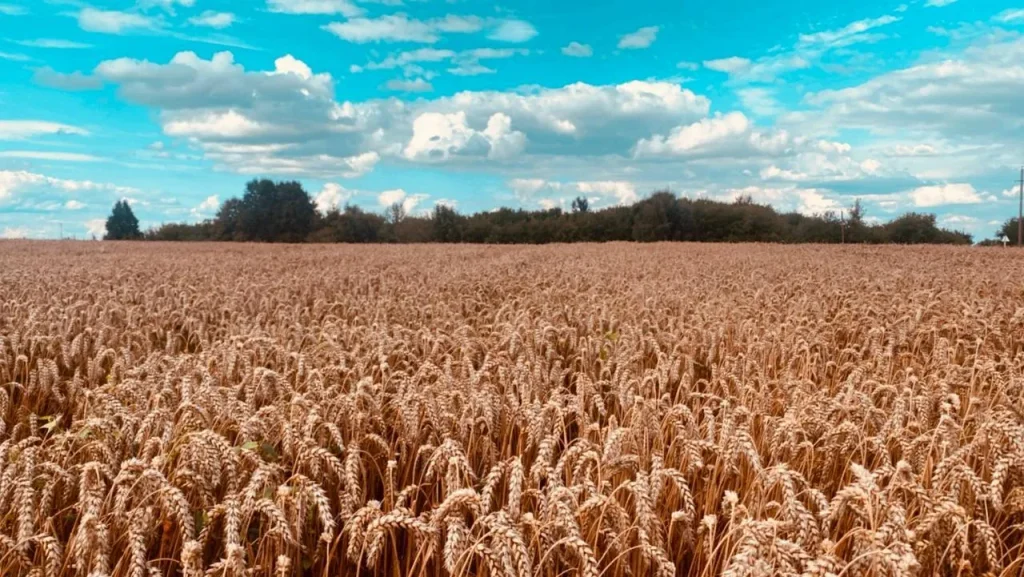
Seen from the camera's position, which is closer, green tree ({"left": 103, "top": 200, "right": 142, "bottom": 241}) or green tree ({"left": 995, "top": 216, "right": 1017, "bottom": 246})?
green tree ({"left": 995, "top": 216, "right": 1017, "bottom": 246})

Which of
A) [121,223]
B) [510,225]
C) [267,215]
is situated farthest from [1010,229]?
[121,223]

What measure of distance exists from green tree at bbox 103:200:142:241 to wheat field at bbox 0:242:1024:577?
9458 centimetres

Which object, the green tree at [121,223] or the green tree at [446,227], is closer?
the green tree at [446,227]

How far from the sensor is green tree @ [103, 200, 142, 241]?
9012 cm

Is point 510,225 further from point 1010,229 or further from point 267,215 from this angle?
point 1010,229

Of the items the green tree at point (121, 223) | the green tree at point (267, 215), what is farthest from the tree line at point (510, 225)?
the green tree at point (121, 223)

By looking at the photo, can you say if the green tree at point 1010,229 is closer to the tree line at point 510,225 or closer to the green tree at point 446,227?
the tree line at point 510,225

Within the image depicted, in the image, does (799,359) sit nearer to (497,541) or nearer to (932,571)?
(932,571)

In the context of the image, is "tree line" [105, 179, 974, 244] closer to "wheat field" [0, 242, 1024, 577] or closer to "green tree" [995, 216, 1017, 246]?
"green tree" [995, 216, 1017, 246]

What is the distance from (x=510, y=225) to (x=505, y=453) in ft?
247

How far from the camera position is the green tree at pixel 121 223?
296 ft

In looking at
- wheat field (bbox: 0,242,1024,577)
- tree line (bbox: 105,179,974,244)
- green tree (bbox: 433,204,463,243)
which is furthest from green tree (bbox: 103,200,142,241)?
wheat field (bbox: 0,242,1024,577)

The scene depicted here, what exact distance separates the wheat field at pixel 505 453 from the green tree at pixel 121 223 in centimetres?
9458

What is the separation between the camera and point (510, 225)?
7894cm
